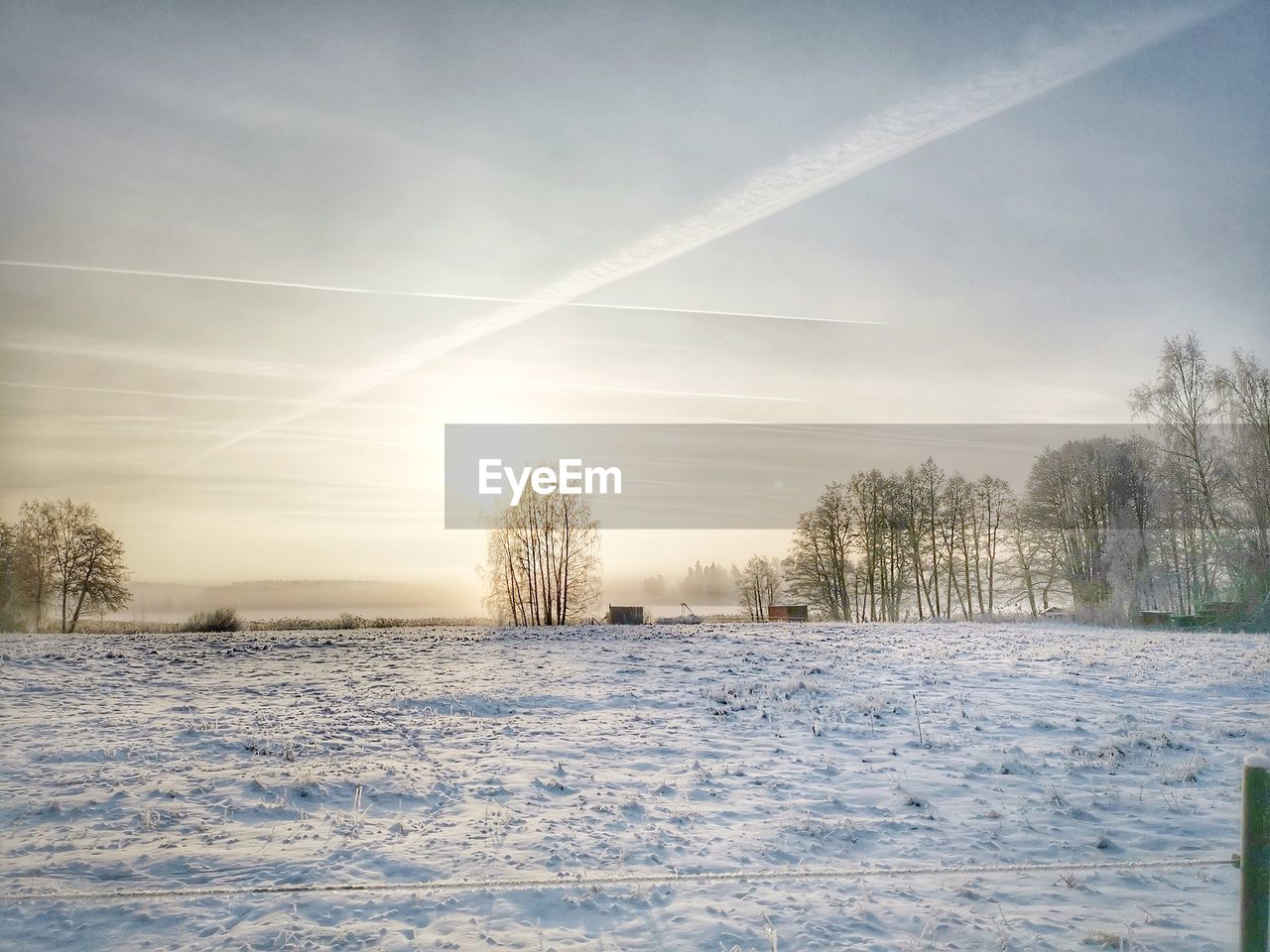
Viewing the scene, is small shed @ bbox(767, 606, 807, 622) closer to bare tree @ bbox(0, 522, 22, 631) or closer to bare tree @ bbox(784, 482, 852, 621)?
bare tree @ bbox(784, 482, 852, 621)

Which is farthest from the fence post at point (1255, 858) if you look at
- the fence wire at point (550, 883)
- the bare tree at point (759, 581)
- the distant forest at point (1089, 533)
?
the bare tree at point (759, 581)

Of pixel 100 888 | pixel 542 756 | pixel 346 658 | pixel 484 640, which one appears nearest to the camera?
pixel 100 888

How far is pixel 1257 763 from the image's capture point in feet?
15.8

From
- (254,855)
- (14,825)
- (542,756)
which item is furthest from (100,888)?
(542,756)

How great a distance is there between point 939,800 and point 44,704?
15780 mm

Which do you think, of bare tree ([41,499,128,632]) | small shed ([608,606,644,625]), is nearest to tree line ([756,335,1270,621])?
small shed ([608,606,644,625])

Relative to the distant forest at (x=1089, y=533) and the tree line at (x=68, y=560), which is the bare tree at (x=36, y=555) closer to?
the tree line at (x=68, y=560)

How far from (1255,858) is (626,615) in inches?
1341

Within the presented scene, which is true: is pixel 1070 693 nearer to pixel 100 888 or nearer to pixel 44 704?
pixel 100 888

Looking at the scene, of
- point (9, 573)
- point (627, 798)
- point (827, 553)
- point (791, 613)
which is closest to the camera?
point (627, 798)

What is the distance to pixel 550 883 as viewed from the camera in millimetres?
7035

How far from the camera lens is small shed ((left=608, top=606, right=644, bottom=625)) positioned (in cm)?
3831

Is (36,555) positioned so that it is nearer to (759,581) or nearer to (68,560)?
(68,560)

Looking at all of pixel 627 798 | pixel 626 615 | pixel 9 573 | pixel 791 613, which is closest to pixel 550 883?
pixel 627 798
